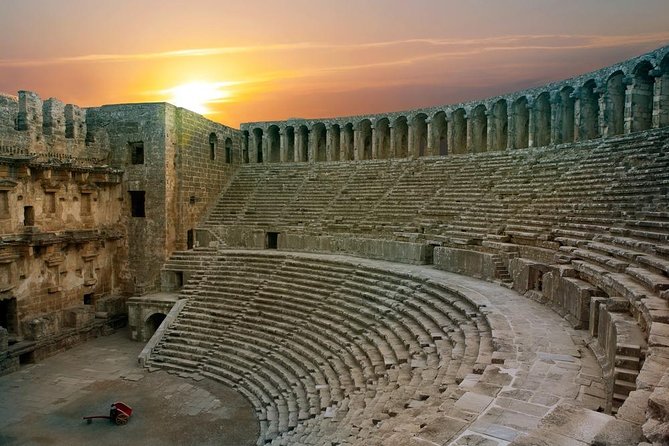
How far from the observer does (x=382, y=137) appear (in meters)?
30.0

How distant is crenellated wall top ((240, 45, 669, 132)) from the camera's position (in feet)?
58.1

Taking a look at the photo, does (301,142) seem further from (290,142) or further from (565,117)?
(565,117)

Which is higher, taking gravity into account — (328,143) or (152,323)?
(328,143)

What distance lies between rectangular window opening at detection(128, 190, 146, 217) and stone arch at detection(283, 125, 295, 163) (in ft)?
32.4

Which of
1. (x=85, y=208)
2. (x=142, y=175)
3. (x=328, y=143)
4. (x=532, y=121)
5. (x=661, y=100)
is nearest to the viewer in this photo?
(x=661, y=100)

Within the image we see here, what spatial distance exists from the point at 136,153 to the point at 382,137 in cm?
1367

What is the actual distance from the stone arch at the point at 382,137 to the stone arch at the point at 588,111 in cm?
1077

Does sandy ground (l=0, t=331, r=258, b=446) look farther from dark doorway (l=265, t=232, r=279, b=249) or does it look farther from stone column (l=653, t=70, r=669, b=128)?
stone column (l=653, t=70, r=669, b=128)

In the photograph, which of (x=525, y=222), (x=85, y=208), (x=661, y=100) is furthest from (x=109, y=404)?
(x=661, y=100)

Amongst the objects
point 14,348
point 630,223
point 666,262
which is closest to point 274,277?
point 14,348

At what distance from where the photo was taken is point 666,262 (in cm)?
970

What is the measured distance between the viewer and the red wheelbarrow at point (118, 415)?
1377cm

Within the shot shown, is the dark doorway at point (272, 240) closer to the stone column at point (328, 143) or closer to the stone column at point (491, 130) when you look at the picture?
the stone column at point (328, 143)

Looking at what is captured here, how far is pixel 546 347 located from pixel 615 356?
2.13 metres
